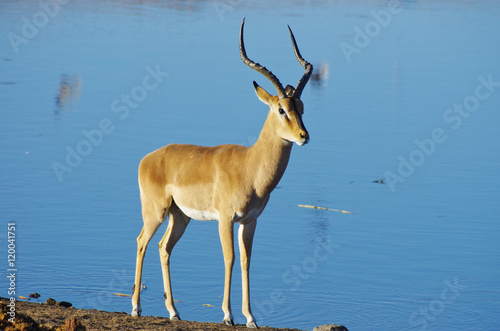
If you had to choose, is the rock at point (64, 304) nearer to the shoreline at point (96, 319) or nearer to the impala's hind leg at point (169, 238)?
the shoreline at point (96, 319)

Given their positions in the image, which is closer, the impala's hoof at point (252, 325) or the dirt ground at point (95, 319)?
the dirt ground at point (95, 319)

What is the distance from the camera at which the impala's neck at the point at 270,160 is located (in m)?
8.33

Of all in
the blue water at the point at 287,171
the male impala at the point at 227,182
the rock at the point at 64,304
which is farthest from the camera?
the blue water at the point at 287,171

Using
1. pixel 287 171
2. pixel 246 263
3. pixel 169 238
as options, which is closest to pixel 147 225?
pixel 169 238

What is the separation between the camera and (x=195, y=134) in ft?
53.0

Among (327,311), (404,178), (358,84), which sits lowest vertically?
(327,311)

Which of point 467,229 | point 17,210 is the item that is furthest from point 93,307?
point 467,229

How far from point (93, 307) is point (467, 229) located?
5738 mm

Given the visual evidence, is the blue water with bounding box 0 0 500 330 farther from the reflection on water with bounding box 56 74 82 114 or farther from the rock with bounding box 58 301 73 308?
the rock with bounding box 58 301 73 308

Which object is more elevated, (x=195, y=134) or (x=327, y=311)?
(x=195, y=134)

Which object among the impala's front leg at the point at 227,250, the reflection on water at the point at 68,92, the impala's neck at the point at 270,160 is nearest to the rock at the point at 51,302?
the impala's front leg at the point at 227,250

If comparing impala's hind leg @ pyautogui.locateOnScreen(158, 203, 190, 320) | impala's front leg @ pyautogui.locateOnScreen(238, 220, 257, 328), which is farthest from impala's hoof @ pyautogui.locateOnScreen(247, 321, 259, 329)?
impala's hind leg @ pyautogui.locateOnScreen(158, 203, 190, 320)

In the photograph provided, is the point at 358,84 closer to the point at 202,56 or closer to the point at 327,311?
the point at 202,56

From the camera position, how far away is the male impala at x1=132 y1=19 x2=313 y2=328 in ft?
27.2
